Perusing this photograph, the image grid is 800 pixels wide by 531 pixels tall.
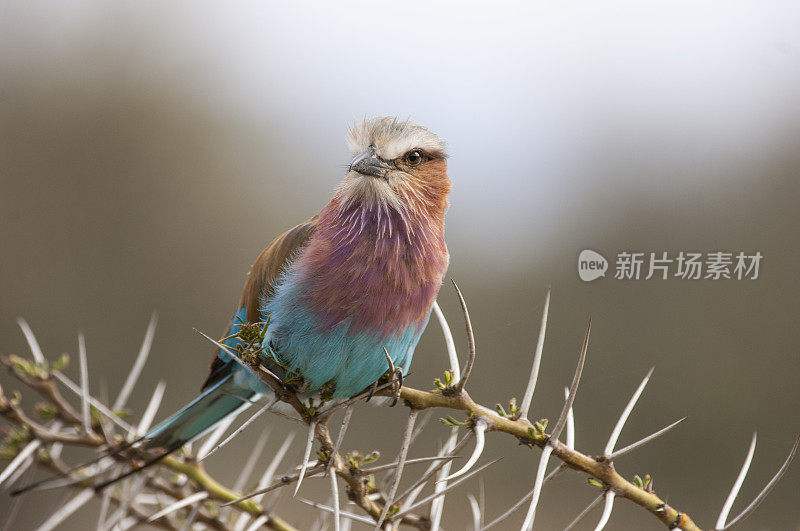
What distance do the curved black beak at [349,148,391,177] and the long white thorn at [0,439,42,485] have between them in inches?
35.8

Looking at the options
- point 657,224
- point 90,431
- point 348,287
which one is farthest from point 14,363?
point 657,224

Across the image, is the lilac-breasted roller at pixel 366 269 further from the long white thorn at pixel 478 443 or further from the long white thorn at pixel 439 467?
the long white thorn at pixel 478 443

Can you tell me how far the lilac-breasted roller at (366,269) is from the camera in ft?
5.27

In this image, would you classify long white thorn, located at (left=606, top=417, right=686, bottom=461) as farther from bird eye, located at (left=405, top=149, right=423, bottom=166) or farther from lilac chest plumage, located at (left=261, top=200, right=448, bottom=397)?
bird eye, located at (left=405, top=149, right=423, bottom=166)

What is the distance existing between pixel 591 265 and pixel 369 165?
0.80 metres

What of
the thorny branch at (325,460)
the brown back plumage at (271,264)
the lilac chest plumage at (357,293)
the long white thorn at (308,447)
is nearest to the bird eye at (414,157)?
the lilac chest plumage at (357,293)

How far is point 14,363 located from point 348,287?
0.76 meters

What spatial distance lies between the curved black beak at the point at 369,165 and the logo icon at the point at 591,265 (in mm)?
642

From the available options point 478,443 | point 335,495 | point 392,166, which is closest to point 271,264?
point 392,166

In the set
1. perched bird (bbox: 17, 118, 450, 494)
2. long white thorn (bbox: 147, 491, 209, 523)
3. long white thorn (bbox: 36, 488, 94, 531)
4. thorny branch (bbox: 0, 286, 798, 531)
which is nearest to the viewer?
thorny branch (bbox: 0, 286, 798, 531)

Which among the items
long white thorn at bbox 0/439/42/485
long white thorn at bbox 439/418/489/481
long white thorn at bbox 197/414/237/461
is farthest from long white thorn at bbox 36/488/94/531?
long white thorn at bbox 439/418/489/481

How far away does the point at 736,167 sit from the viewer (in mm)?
3889

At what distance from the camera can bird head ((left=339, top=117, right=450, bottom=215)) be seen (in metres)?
1.56

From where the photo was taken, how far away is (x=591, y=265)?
6.55 ft
